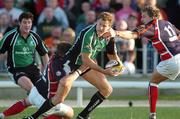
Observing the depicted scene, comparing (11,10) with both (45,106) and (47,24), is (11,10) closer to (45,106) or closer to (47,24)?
(47,24)

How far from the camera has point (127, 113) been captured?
14.8 metres

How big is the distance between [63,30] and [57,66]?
6606mm

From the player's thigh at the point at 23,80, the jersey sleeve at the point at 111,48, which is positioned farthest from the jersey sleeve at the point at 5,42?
the jersey sleeve at the point at 111,48

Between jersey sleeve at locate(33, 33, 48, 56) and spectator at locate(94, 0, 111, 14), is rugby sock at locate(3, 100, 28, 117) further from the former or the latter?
spectator at locate(94, 0, 111, 14)

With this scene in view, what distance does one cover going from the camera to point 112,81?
17.6 meters

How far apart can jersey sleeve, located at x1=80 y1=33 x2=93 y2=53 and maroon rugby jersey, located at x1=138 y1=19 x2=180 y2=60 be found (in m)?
0.91

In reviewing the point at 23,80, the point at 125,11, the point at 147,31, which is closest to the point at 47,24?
the point at 125,11

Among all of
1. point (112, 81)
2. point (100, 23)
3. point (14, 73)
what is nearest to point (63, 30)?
point (112, 81)

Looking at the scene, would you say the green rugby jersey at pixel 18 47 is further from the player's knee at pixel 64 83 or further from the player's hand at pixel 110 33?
the player's knee at pixel 64 83

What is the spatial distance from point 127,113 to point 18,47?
222 cm

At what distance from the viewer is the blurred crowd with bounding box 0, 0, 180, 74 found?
18172mm

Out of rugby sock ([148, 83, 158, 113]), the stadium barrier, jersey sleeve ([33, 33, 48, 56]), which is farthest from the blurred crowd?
rugby sock ([148, 83, 158, 113])

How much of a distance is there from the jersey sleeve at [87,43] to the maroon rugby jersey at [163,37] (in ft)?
2.97

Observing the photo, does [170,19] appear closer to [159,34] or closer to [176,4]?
[176,4]
